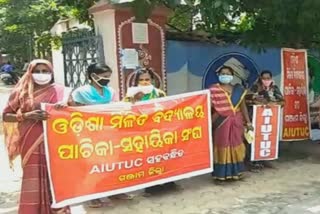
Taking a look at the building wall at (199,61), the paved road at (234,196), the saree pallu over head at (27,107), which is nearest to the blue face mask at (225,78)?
the paved road at (234,196)

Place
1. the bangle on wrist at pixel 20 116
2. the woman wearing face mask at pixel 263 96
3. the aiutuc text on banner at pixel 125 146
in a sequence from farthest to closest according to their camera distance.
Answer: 1. the woman wearing face mask at pixel 263 96
2. the aiutuc text on banner at pixel 125 146
3. the bangle on wrist at pixel 20 116

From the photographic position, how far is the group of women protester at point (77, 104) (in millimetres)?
4305

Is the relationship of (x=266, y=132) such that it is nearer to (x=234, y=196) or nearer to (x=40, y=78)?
(x=234, y=196)

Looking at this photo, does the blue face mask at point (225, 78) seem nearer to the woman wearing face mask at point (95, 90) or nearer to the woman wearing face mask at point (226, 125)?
the woman wearing face mask at point (226, 125)

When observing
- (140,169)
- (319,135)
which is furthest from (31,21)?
(140,169)

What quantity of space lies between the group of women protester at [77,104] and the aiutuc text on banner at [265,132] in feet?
0.42

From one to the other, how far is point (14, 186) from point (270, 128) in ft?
10.8

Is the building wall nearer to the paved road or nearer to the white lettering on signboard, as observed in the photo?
the white lettering on signboard

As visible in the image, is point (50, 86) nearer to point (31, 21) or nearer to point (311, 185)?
point (311, 185)

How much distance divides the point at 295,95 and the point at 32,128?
421 cm

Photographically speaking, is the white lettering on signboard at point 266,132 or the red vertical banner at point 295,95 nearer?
the white lettering on signboard at point 266,132

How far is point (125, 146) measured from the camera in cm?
506

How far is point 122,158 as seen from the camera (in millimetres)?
5047

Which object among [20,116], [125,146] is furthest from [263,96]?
[20,116]
